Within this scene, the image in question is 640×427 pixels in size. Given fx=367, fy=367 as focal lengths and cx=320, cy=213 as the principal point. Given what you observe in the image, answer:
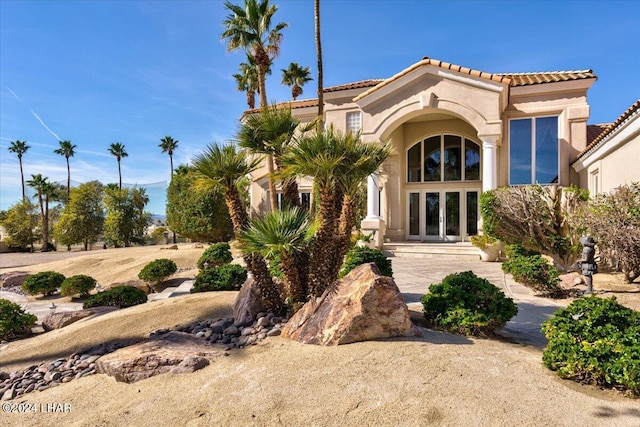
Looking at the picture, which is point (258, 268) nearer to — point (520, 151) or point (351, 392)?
point (351, 392)

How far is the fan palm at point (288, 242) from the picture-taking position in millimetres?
5848

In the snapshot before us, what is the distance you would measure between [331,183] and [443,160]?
15.2 metres

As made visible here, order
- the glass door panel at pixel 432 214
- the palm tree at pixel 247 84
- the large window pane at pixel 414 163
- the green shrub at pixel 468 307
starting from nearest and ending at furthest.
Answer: the green shrub at pixel 468 307 → the glass door panel at pixel 432 214 → the large window pane at pixel 414 163 → the palm tree at pixel 247 84

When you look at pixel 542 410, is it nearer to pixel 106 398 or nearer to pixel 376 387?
pixel 376 387

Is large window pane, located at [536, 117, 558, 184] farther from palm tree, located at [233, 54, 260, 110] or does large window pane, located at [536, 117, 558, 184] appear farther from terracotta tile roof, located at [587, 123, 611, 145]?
palm tree, located at [233, 54, 260, 110]

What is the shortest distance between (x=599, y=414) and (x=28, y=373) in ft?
24.4

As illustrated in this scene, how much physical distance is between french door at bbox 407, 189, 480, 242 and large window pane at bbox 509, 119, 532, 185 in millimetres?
2106

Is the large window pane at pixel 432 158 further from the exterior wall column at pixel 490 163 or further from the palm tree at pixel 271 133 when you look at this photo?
the palm tree at pixel 271 133

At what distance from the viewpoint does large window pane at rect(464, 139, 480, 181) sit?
1911 cm

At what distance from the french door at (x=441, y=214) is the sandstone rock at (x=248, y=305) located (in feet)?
47.6

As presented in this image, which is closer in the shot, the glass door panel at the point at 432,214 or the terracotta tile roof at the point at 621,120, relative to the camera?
the terracotta tile roof at the point at 621,120

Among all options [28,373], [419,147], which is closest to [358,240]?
[419,147]

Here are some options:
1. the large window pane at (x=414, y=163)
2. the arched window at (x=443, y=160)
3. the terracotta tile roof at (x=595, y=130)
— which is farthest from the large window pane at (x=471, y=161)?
the terracotta tile roof at (x=595, y=130)

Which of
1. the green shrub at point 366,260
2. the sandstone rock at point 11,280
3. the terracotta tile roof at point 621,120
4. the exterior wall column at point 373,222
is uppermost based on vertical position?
the terracotta tile roof at point 621,120
